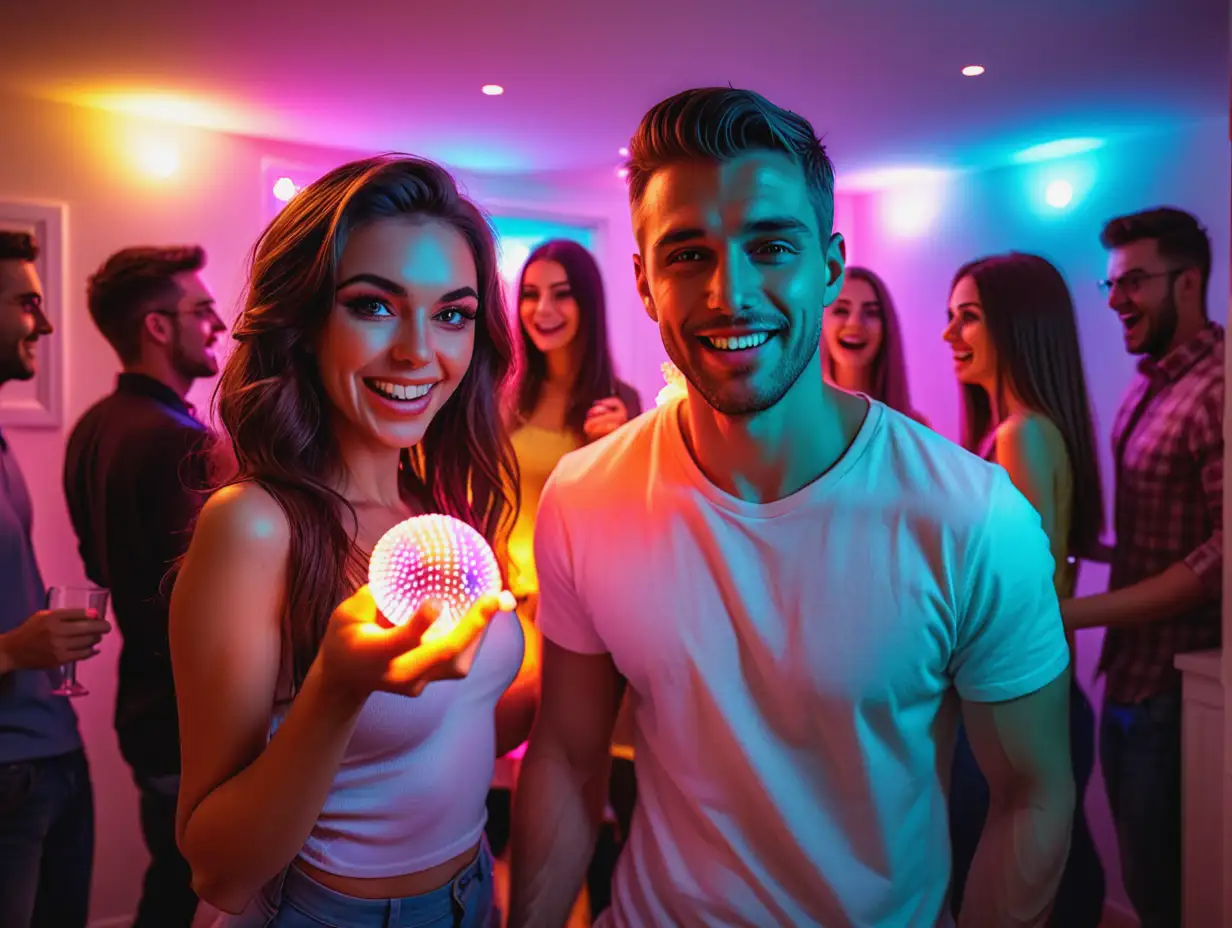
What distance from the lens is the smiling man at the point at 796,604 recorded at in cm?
122

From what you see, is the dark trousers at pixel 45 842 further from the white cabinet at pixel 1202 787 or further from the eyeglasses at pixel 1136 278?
the eyeglasses at pixel 1136 278

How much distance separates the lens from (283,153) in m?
4.05

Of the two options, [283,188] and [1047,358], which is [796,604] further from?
[283,188]

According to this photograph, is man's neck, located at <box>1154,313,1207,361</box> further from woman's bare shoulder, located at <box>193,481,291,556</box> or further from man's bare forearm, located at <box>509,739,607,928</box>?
woman's bare shoulder, located at <box>193,481,291,556</box>

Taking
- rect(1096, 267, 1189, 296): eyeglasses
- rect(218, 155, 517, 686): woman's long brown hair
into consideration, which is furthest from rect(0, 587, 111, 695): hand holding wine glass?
rect(1096, 267, 1189, 296): eyeglasses

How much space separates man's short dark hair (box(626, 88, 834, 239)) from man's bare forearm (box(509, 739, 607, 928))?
33.8 inches

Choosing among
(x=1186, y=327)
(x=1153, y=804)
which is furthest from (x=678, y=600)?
(x=1186, y=327)

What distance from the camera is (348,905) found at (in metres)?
1.23

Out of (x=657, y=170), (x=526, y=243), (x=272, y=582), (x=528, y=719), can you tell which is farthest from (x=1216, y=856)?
(x=526, y=243)

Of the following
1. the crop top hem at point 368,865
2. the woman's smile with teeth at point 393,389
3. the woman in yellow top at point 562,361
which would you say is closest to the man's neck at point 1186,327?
the woman in yellow top at point 562,361

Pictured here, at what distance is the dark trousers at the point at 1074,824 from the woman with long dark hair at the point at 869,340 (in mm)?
1218

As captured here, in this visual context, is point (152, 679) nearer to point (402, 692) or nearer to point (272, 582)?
point (272, 582)

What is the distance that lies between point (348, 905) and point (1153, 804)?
2.29 metres

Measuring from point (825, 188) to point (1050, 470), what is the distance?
1.62m
